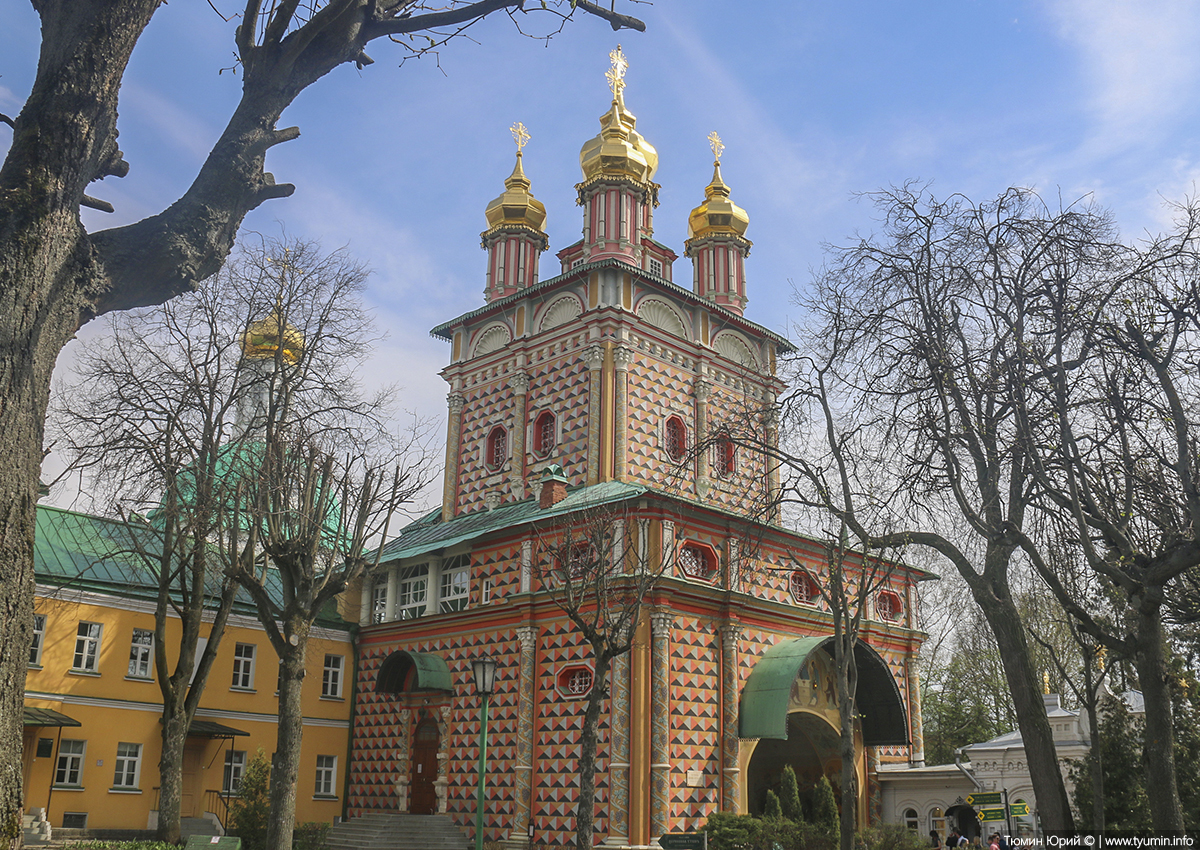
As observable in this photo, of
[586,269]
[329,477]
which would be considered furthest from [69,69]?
[586,269]

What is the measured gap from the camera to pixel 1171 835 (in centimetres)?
940

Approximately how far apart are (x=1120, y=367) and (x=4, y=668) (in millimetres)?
9806

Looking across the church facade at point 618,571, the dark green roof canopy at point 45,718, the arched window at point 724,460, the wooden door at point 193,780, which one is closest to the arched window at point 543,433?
the church facade at point 618,571

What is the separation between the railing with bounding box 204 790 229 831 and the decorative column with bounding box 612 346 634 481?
11720 mm

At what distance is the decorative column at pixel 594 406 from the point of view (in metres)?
23.5

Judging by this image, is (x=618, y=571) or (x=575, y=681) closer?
(x=618, y=571)

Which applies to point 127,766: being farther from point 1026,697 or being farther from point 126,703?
point 1026,697

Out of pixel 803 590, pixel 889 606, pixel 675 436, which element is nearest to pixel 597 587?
pixel 803 590

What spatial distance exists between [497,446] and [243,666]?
27.6 feet

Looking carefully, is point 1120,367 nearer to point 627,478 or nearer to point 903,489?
point 903,489

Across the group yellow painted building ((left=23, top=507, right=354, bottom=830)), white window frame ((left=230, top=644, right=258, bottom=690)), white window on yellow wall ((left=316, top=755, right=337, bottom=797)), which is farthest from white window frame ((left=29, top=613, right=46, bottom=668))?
white window on yellow wall ((left=316, top=755, right=337, bottom=797))

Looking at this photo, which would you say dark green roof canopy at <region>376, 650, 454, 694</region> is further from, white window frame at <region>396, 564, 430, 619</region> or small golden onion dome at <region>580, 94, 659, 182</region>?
small golden onion dome at <region>580, 94, 659, 182</region>

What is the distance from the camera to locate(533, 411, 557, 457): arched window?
25.3 meters

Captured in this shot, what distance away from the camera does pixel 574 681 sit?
20.2 metres
